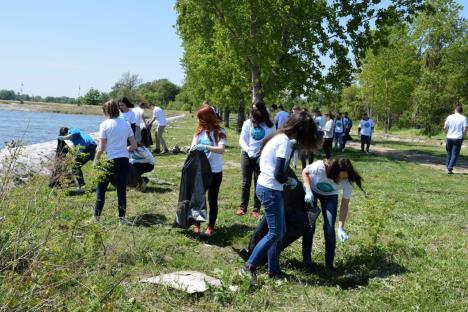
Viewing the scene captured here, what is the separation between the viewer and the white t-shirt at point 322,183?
562 centimetres

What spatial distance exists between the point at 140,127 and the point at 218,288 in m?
11.1

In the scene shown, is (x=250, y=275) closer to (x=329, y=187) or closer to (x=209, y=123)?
(x=329, y=187)

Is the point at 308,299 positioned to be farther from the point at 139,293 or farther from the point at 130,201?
the point at 130,201

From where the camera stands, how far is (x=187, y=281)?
4895 mm

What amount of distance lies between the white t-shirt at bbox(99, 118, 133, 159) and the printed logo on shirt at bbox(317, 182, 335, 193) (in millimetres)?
3168

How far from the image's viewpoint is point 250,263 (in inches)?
204

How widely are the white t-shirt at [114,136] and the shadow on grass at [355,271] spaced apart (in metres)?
3.04

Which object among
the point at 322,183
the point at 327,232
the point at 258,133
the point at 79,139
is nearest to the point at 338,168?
the point at 322,183

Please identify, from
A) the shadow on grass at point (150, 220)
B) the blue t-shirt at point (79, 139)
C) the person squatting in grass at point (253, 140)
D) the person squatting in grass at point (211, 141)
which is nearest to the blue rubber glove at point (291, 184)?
the person squatting in grass at point (211, 141)

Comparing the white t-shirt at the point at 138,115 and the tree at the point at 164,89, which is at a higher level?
the tree at the point at 164,89

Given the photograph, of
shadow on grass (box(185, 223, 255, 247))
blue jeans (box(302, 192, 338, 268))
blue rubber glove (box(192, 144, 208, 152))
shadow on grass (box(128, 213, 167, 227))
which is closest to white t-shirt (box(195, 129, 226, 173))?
blue rubber glove (box(192, 144, 208, 152))

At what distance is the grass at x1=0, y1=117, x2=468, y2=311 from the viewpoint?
381cm

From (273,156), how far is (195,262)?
1716mm

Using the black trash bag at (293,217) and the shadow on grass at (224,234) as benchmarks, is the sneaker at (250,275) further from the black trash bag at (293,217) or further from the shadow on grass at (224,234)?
the shadow on grass at (224,234)
